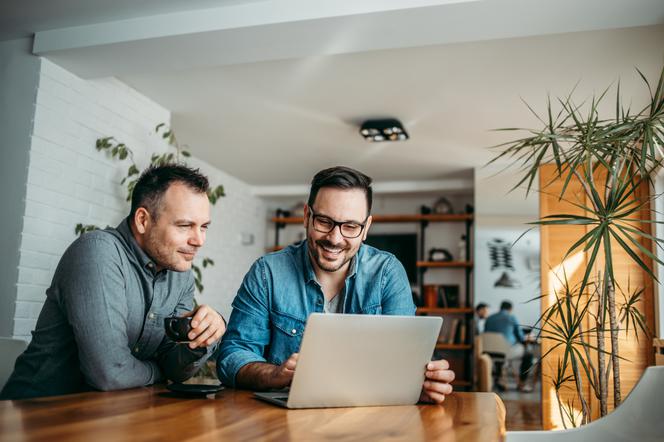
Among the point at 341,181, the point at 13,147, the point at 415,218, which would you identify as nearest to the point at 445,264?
the point at 415,218

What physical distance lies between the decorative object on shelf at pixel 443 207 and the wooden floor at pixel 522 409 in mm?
2111

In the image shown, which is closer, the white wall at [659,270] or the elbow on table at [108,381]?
the elbow on table at [108,381]

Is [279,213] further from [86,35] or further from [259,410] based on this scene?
[259,410]

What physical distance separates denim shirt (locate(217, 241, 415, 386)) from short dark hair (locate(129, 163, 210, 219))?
0.32m

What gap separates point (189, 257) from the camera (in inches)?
73.3

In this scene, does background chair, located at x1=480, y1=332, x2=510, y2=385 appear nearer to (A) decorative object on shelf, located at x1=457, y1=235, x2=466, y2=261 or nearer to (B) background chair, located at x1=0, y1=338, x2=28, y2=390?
(A) decorative object on shelf, located at x1=457, y1=235, x2=466, y2=261

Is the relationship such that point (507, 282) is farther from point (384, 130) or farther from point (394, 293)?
point (394, 293)

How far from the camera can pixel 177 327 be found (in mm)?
1451

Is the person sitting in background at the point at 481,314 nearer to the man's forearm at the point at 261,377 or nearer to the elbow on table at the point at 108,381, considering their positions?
the man's forearm at the point at 261,377

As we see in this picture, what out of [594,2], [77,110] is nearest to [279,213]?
[77,110]

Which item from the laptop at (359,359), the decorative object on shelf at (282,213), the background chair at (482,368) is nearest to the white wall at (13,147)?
the laptop at (359,359)

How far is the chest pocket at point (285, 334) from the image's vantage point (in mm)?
1806

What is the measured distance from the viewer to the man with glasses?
1.80m

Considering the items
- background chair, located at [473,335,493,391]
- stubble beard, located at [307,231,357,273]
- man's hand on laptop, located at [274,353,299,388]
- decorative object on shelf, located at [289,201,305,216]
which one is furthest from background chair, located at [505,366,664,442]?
decorative object on shelf, located at [289,201,305,216]
